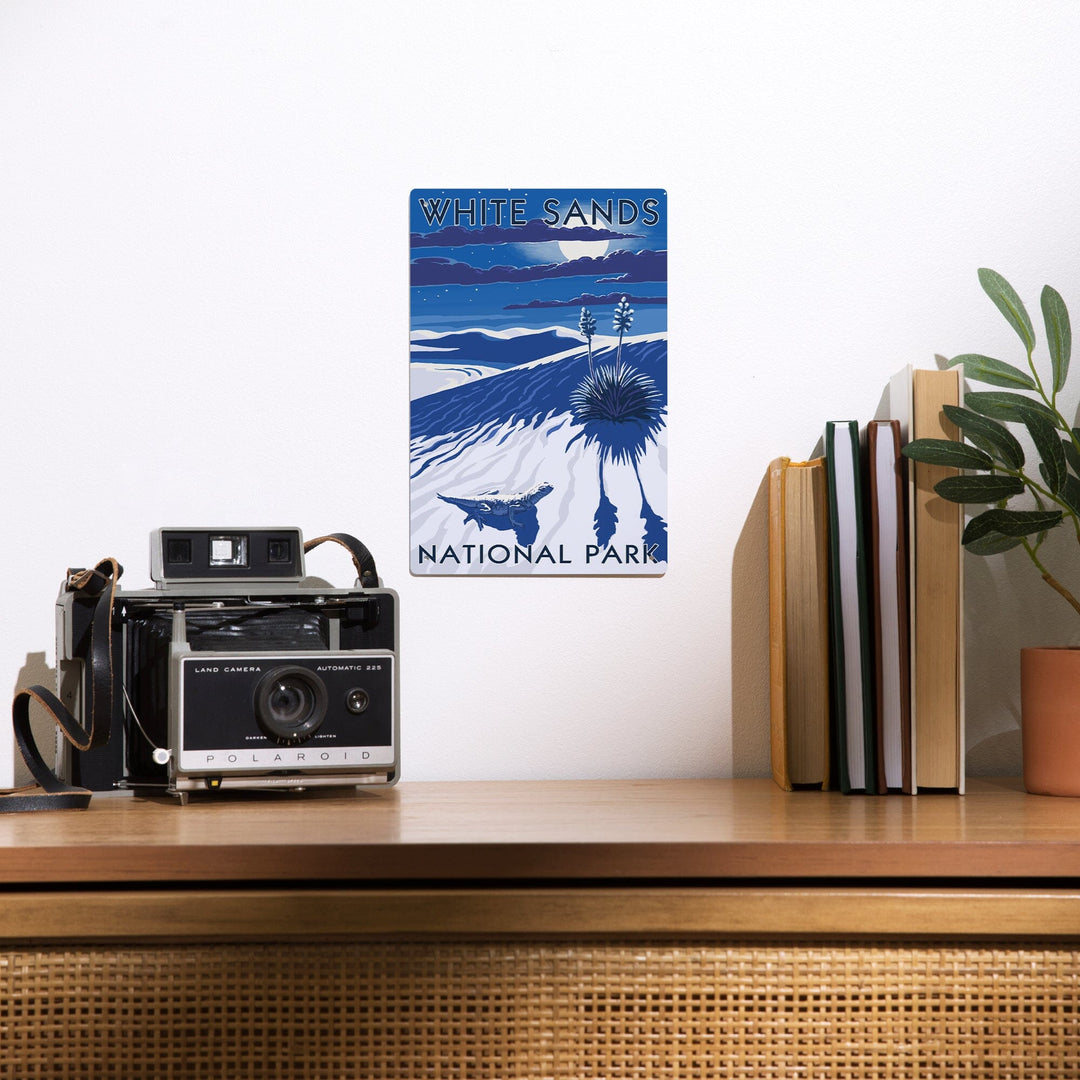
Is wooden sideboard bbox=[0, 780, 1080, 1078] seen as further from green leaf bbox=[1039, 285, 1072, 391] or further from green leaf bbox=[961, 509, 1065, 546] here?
green leaf bbox=[1039, 285, 1072, 391]

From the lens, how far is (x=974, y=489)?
1002 millimetres

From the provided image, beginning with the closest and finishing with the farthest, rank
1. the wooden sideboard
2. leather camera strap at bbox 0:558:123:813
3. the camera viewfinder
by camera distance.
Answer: the wooden sideboard, leather camera strap at bbox 0:558:123:813, the camera viewfinder

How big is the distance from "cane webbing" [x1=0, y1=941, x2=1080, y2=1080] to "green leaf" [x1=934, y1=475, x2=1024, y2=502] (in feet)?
1.36

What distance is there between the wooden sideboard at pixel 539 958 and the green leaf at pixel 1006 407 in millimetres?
440

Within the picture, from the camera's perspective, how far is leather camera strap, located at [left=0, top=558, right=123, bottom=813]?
0.93m

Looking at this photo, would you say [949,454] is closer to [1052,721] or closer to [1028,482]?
[1028,482]

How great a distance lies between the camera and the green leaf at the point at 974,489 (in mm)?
999

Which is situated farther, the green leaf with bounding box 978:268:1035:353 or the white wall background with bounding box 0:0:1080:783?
the white wall background with bounding box 0:0:1080:783

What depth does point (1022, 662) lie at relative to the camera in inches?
40.4

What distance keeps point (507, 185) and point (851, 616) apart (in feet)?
2.03

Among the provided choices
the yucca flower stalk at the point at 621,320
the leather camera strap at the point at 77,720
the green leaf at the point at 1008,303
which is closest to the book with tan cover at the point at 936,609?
the green leaf at the point at 1008,303

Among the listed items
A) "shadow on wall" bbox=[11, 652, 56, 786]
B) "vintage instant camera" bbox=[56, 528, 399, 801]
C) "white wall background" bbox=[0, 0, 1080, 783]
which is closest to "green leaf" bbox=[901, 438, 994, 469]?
"white wall background" bbox=[0, 0, 1080, 783]

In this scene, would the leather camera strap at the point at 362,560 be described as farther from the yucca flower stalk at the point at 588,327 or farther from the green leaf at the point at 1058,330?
the green leaf at the point at 1058,330

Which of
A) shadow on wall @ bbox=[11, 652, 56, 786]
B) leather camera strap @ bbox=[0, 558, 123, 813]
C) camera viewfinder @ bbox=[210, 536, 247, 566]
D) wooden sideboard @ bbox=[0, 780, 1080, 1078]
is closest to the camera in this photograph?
wooden sideboard @ bbox=[0, 780, 1080, 1078]
